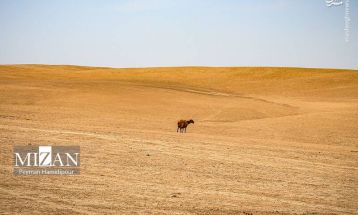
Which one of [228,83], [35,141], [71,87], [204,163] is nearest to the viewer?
[204,163]

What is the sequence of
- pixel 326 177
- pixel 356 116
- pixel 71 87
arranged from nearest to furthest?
pixel 326 177 < pixel 356 116 < pixel 71 87

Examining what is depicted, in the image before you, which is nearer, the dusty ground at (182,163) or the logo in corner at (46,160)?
the dusty ground at (182,163)

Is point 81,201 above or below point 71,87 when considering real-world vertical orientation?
below

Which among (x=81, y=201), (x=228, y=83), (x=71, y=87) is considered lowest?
(x=81, y=201)

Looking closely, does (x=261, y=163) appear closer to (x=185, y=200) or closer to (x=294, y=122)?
(x=185, y=200)

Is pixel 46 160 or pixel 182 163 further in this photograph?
pixel 182 163

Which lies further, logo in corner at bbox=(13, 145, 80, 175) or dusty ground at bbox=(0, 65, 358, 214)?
logo in corner at bbox=(13, 145, 80, 175)

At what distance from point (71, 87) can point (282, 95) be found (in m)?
25.7

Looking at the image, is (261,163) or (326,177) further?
(261,163)

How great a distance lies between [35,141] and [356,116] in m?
21.8

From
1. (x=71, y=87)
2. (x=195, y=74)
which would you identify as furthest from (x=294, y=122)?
(x=195, y=74)

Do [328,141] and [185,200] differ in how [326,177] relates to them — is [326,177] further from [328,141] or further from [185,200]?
[328,141]

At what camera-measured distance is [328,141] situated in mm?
22078

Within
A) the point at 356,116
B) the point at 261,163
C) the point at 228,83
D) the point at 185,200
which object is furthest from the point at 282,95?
the point at 185,200
